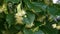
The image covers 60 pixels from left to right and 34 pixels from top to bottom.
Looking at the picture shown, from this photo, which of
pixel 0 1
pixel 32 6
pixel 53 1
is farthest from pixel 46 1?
pixel 0 1

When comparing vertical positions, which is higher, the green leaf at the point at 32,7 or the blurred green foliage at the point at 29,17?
the green leaf at the point at 32,7

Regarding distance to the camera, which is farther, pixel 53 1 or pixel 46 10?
pixel 53 1

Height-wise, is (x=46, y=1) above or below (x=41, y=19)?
above

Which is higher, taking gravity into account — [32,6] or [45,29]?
[32,6]

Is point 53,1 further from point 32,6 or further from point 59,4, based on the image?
point 32,6

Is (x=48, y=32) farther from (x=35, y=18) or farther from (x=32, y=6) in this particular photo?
(x=32, y=6)

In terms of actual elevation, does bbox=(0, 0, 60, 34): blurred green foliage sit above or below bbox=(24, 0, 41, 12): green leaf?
below

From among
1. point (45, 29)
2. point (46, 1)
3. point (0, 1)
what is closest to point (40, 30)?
point (45, 29)

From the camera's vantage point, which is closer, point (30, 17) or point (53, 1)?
point (30, 17)
